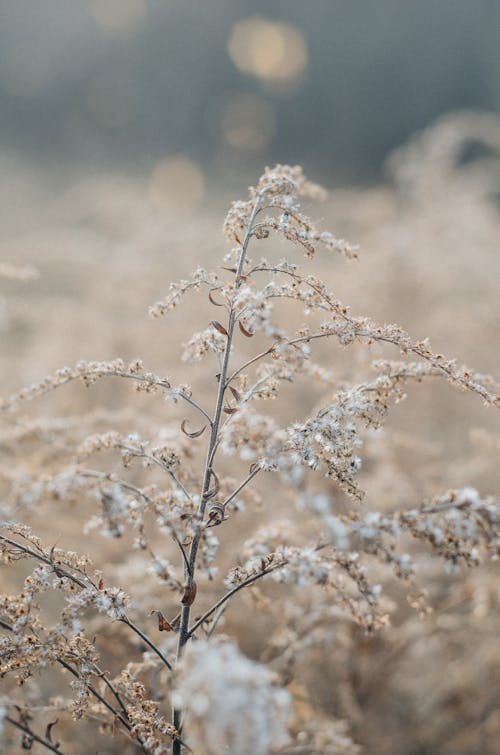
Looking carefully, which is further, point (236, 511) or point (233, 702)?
point (236, 511)

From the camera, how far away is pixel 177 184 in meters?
9.45

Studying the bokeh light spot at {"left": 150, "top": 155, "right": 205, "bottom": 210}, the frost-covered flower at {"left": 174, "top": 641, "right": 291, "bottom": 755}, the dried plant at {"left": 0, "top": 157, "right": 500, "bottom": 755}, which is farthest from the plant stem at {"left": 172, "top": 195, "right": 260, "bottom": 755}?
the bokeh light spot at {"left": 150, "top": 155, "right": 205, "bottom": 210}

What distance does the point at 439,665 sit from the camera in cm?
286

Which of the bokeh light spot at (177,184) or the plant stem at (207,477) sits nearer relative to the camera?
the plant stem at (207,477)

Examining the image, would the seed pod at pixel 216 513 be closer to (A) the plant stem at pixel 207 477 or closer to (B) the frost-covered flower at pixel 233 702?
(A) the plant stem at pixel 207 477

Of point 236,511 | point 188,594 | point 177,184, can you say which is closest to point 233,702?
point 188,594

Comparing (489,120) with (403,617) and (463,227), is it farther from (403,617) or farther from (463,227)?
(403,617)

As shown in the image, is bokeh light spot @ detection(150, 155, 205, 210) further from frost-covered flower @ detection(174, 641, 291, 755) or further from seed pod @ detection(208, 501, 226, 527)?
frost-covered flower @ detection(174, 641, 291, 755)

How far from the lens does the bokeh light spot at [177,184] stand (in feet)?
26.8

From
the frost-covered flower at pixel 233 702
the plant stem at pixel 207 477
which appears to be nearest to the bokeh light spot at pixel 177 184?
the plant stem at pixel 207 477

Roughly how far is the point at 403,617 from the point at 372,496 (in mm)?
980

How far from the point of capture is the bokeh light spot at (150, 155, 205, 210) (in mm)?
8184

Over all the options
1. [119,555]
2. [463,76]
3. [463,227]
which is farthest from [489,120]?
[463,76]

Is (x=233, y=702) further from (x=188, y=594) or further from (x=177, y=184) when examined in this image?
(x=177, y=184)
